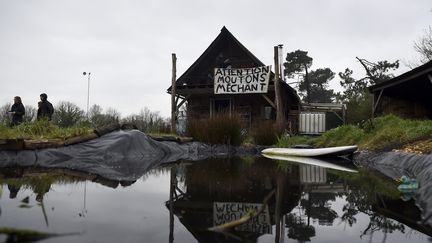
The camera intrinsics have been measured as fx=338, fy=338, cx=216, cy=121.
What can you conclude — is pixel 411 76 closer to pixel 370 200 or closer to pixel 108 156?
pixel 370 200

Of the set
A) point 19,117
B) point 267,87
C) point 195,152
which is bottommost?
point 195,152

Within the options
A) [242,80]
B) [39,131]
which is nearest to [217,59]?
[242,80]

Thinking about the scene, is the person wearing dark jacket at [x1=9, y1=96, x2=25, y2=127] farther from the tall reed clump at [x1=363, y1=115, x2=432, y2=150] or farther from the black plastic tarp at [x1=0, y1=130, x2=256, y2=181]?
the tall reed clump at [x1=363, y1=115, x2=432, y2=150]

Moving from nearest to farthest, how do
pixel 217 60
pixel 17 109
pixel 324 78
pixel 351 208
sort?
1. pixel 351 208
2. pixel 17 109
3. pixel 217 60
4. pixel 324 78

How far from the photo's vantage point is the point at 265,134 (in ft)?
37.9

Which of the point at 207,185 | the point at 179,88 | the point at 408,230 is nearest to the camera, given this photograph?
the point at 408,230

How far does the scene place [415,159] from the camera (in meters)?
4.73

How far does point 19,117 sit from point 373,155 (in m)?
9.18

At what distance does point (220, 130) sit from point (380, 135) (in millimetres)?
4327

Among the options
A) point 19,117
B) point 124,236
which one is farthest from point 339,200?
point 19,117

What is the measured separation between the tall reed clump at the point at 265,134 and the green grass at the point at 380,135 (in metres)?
0.72

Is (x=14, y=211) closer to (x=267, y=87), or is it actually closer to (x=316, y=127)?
(x=267, y=87)

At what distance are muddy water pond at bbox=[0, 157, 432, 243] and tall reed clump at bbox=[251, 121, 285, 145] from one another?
7.47 m

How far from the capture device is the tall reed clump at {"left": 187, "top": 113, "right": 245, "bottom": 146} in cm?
999
